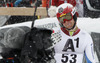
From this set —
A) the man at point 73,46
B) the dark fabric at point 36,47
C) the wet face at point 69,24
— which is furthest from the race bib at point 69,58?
the dark fabric at point 36,47

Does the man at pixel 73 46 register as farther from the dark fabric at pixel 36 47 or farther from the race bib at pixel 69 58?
the dark fabric at pixel 36 47

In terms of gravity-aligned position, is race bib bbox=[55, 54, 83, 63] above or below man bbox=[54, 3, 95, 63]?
below

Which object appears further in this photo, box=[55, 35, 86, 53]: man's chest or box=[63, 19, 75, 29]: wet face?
box=[55, 35, 86, 53]: man's chest

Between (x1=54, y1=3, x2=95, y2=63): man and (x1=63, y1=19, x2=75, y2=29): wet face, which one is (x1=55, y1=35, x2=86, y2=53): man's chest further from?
(x1=63, y1=19, x2=75, y2=29): wet face

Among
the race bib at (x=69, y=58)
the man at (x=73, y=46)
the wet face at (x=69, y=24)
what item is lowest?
the race bib at (x=69, y=58)

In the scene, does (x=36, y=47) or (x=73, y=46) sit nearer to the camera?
(x=36, y=47)

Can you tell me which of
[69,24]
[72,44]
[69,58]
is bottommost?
[69,58]

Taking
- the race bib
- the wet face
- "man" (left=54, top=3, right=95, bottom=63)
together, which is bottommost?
the race bib

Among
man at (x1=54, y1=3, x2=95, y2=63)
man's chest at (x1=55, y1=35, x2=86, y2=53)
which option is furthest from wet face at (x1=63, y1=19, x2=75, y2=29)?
man's chest at (x1=55, y1=35, x2=86, y2=53)

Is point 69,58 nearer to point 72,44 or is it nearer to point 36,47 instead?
point 72,44

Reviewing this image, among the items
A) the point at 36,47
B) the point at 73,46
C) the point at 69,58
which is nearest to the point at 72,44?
the point at 73,46

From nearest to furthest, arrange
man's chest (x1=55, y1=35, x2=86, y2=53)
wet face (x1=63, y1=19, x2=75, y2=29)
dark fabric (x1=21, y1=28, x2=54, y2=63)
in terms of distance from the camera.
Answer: dark fabric (x1=21, y1=28, x2=54, y2=63), wet face (x1=63, y1=19, x2=75, y2=29), man's chest (x1=55, y1=35, x2=86, y2=53)

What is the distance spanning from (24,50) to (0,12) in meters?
1.86

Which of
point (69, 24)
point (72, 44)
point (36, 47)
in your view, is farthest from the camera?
point (72, 44)
